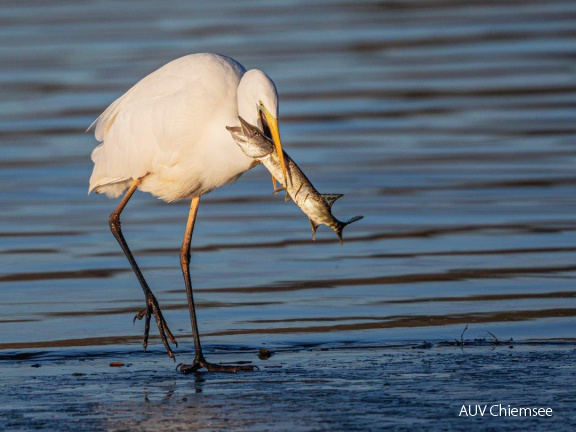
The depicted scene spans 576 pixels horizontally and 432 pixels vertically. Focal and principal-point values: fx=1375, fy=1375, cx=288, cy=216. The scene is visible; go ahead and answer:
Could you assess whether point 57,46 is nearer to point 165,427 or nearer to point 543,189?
point 543,189

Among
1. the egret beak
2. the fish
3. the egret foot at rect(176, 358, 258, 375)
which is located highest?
the egret beak

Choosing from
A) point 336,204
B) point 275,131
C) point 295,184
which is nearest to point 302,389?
point 295,184

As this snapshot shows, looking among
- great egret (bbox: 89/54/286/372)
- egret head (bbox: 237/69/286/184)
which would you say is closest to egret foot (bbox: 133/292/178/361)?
great egret (bbox: 89/54/286/372)

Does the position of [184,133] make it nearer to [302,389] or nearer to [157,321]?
[157,321]

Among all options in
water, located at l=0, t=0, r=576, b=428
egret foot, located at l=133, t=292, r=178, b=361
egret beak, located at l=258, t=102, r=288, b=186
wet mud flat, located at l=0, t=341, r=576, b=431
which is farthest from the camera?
water, located at l=0, t=0, r=576, b=428

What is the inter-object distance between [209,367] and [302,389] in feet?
3.60

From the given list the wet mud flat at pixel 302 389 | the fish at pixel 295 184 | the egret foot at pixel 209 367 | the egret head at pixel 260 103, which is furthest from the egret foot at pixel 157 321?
the egret head at pixel 260 103

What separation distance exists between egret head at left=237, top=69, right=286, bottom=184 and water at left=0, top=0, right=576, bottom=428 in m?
1.55

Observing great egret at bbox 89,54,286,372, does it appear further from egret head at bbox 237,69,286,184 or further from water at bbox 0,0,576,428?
water at bbox 0,0,576,428

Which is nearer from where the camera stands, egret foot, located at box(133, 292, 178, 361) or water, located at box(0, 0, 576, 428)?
egret foot, located at box(133, 292, 178, 361)

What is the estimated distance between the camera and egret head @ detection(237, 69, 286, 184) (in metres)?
8.50

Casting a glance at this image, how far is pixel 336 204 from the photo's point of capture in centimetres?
1372

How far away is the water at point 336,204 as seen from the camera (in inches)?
396

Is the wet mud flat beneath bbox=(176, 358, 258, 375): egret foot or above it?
above
